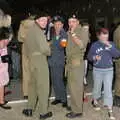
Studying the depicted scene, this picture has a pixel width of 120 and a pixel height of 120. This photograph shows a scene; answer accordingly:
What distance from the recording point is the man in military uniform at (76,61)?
283 inches

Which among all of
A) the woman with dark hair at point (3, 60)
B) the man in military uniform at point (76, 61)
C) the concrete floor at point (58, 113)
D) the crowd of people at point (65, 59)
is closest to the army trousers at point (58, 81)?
the crowd of people at point (65, 59)

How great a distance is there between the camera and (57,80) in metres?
7.87

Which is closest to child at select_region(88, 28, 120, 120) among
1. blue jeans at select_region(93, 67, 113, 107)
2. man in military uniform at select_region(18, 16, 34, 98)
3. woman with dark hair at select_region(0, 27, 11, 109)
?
blue jeans at select_region(93, 67, 113, 107)

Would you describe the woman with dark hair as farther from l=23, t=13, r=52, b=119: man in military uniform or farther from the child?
the child

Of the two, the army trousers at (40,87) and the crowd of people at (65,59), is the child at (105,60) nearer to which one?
the crowd of people at (65,59)

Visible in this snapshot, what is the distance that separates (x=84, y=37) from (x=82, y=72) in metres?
0.56

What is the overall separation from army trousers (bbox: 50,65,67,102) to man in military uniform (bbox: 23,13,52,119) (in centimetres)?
62

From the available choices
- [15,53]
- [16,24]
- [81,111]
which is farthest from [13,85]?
[81,111]

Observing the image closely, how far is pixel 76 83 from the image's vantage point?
7312mm

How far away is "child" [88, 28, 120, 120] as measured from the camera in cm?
723

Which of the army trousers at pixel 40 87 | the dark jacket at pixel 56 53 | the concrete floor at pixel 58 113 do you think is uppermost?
the dark jacket at pixel 56 53

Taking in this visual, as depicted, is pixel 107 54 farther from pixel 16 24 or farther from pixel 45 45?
pixel 16 24

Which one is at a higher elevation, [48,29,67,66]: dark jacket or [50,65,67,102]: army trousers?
[48,29,67,66]: dark jacket

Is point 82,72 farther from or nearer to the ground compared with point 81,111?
farther from the ground
